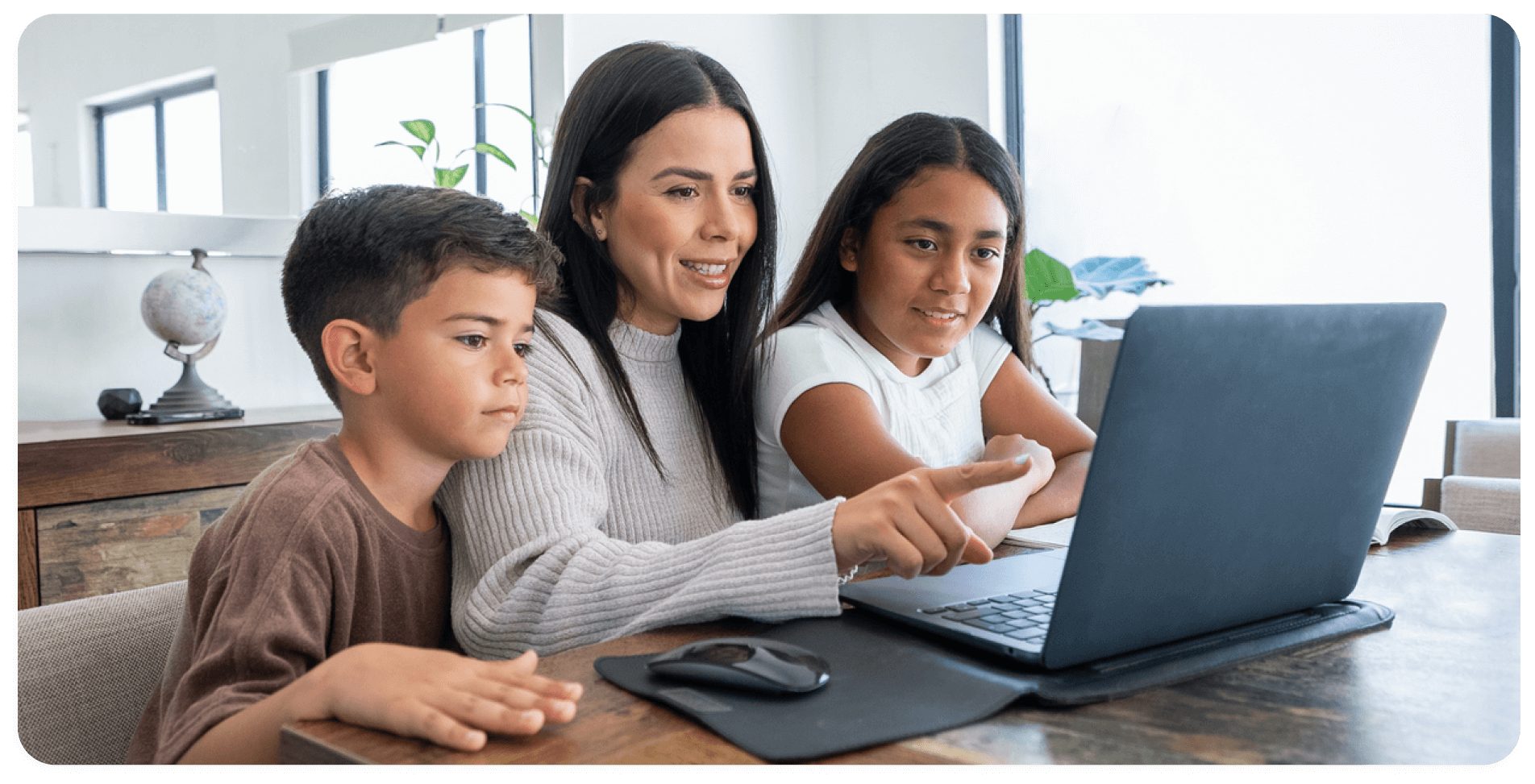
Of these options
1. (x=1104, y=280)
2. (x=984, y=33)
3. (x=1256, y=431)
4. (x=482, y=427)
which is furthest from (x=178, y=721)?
(x=984, y=33)

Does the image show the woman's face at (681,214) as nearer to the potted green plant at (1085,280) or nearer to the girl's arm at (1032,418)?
the girl's arm at (1032,418)

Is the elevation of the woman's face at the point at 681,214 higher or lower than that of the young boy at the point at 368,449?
higher

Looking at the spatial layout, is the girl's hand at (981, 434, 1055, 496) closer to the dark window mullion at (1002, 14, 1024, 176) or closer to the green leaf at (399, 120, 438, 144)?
the green leaf at (399, 120, 438, 144)

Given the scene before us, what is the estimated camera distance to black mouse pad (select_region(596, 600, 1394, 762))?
54 centimetres

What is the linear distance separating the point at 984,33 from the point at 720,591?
3681 mm

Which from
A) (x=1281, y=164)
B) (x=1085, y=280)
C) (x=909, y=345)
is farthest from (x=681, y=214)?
(x=1281, y=164)

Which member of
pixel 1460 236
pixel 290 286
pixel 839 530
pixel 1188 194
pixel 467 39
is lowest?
pixel 839 530

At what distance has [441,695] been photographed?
542mm

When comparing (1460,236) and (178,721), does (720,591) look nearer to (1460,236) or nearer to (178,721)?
(178,721)

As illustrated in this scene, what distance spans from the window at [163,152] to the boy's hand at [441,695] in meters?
2.40

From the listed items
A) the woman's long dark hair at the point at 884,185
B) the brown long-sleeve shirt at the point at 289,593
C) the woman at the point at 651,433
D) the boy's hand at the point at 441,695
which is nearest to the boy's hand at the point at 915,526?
the woman at the point at 651,433

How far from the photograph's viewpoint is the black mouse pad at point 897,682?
1.77ft

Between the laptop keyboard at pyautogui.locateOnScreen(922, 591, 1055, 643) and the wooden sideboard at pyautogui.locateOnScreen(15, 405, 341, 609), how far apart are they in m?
1.87

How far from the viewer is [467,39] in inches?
136
